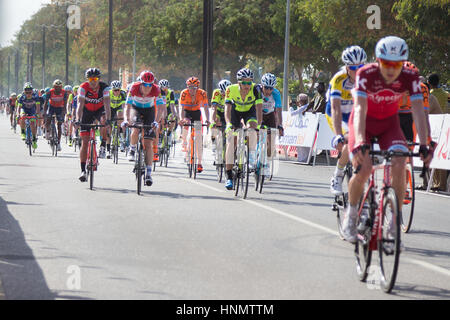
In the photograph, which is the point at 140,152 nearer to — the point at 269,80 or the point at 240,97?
the point at 240,97

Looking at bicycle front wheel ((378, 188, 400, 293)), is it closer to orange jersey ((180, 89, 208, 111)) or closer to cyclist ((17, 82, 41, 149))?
orange jersey ((180, 89, 208, 111))

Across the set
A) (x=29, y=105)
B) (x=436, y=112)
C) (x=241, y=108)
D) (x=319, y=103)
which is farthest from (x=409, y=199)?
(x=29, y=105)

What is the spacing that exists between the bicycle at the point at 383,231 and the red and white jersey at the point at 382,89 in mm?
539

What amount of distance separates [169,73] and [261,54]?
4039cm

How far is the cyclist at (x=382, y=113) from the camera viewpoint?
6.88 metres

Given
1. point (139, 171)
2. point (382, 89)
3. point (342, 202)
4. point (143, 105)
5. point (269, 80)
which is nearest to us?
point (382, 89)

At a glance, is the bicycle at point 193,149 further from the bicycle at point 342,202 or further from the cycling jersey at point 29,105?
the cycling jersey at point 29,105

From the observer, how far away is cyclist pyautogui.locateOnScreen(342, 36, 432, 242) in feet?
22.6

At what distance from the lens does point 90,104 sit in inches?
612

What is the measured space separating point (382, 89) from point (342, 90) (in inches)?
88.5

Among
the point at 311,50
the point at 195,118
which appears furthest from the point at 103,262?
the point at 311,50

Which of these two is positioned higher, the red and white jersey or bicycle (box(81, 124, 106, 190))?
the red and white jersey

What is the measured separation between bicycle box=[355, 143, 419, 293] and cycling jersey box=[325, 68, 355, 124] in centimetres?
212

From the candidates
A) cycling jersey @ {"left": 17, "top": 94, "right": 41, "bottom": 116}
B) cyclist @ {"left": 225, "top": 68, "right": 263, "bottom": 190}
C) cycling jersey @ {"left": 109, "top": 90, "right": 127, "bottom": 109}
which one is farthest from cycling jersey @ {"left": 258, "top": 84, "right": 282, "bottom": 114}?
cycling jersey @ {"left": 17, "top": 94, "right": 41, "bottom": 116}
